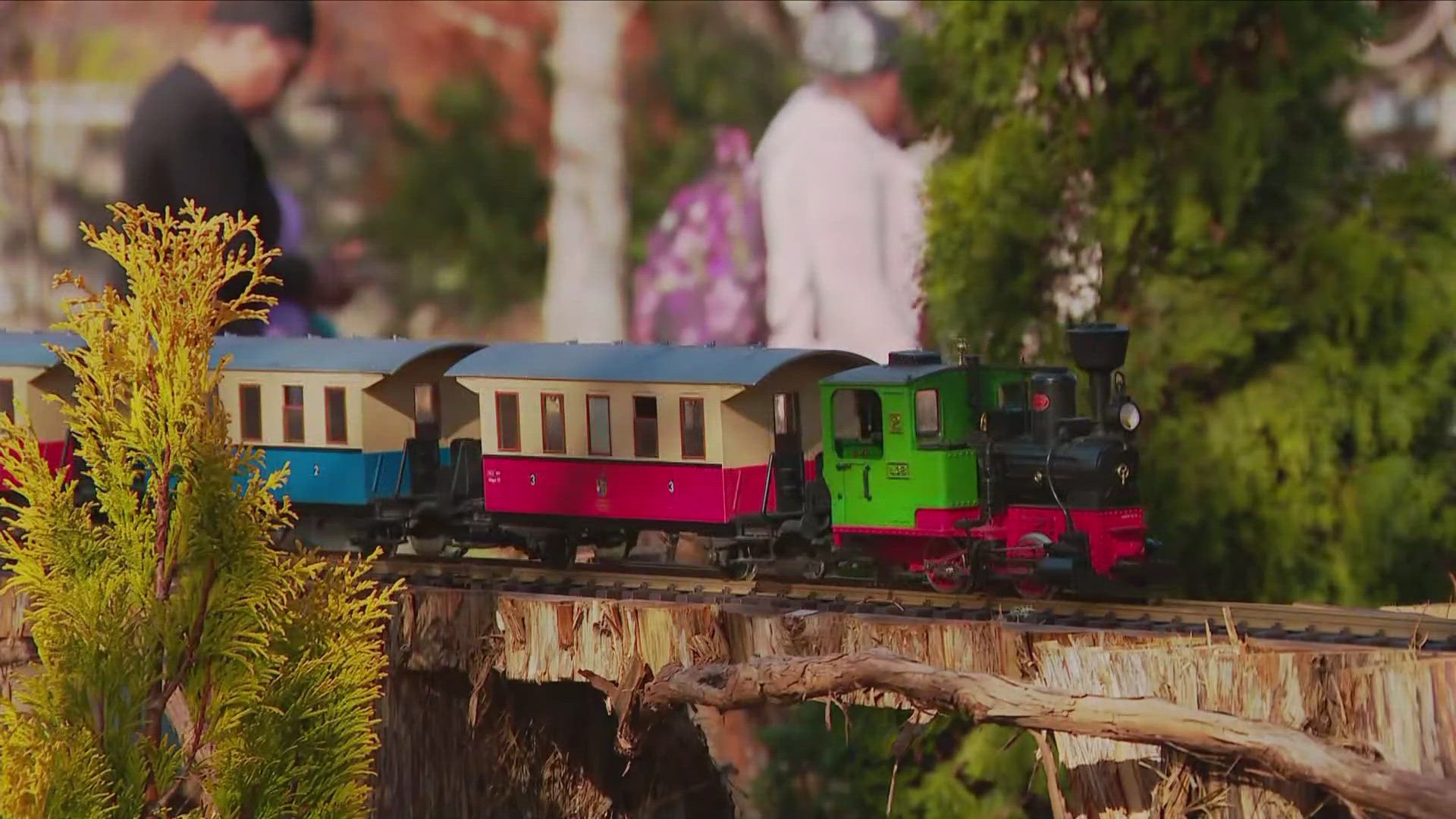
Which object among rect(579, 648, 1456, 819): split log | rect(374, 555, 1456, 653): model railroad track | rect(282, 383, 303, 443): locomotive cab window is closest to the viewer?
rect(579, 648, 1456, 819): split log

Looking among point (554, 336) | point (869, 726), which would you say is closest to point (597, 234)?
point (554, 336)

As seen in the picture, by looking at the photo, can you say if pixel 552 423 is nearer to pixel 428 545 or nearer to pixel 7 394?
pixel 428 545

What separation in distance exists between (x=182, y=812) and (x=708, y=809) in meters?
6.89

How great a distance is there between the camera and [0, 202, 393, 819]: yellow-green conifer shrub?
1012cm

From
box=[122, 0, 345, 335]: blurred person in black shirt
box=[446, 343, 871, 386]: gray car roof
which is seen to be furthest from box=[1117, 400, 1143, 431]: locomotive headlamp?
box=[122, 0, 345, 335]: blurred person in black shirt

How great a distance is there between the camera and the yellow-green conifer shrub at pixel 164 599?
1012 centimetres

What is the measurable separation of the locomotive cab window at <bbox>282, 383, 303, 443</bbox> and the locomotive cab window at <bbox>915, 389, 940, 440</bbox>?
20.2 ft

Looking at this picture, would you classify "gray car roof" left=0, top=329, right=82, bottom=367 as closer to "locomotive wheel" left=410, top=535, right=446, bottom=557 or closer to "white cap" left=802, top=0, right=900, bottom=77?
"locomotive wheel" left=410, top=535, right=446, bottom=557

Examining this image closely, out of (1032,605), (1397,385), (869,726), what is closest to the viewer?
(1032,605)

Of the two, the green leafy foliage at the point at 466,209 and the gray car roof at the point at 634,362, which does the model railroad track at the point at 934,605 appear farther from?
the green leafy foliage at the point at 466,209

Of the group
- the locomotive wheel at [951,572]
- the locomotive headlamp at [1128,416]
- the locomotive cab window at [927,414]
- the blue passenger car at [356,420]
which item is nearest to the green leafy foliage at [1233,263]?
the locomotive headlamp at [1128,416]

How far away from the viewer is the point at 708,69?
26.5 metres

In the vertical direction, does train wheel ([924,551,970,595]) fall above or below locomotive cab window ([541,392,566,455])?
below

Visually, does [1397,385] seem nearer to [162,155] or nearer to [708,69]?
[708,69]
